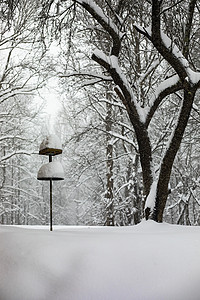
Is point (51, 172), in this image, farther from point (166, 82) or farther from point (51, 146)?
point (166, 82)

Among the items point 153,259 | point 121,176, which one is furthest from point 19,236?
point 121,176

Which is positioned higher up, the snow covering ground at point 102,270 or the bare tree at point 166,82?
the bare tree at point 166,82

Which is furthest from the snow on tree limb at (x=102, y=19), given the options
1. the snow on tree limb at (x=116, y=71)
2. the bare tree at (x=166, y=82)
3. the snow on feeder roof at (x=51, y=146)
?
the snow on feeder roof at (x=51, y=146)

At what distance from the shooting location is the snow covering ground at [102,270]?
2387 millimetres

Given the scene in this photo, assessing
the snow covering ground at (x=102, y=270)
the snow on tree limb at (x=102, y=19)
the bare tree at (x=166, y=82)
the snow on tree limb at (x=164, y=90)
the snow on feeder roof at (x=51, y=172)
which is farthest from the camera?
the snow on tree limb at (x=164, y=90)

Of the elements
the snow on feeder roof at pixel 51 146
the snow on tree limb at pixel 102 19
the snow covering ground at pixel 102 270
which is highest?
the snow on tree limb at pixel 102 19

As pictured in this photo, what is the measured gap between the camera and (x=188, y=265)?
2498 millimetres

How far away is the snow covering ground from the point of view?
7.83 feet

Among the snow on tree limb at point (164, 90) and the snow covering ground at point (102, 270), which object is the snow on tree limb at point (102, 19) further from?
the snow covering ground at point (102, 270)

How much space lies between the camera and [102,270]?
8.16 feet

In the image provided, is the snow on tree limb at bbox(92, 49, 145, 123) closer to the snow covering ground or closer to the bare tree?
the bare tree

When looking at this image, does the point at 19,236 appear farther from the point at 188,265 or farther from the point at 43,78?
the point at 43,78

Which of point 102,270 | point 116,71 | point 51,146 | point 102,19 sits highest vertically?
point 102,19

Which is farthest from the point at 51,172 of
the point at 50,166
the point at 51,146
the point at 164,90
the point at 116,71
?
the point at 164,90
